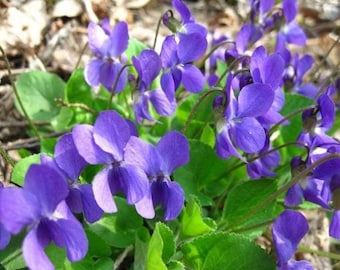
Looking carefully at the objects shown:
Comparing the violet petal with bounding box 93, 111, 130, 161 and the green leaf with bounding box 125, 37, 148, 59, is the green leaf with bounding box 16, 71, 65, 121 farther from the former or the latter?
the violet petal with bounding box 93, 111, 130, 161

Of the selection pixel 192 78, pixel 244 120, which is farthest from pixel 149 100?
pixel 244 120

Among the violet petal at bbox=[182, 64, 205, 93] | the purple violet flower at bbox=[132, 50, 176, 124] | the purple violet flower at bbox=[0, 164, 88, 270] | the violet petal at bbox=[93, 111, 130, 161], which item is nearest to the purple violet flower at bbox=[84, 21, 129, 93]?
the purple violet flower at bbox=[132, 50, 176, 124]

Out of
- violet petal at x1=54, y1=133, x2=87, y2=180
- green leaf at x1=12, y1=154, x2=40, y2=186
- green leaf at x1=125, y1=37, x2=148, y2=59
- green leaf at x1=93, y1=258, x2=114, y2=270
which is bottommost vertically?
green leaf at x1=93, y1=258, x2=114, y2=270

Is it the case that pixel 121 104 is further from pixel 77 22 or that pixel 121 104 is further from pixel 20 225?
pixel 20 225

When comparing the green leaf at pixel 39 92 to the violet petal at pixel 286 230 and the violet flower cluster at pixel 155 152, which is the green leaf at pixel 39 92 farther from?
the violet petal at pixel 286 230

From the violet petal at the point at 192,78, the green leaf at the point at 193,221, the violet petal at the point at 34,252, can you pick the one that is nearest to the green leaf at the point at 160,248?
the green leaf at the point at 193,221

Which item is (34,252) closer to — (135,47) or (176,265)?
(176,265)
